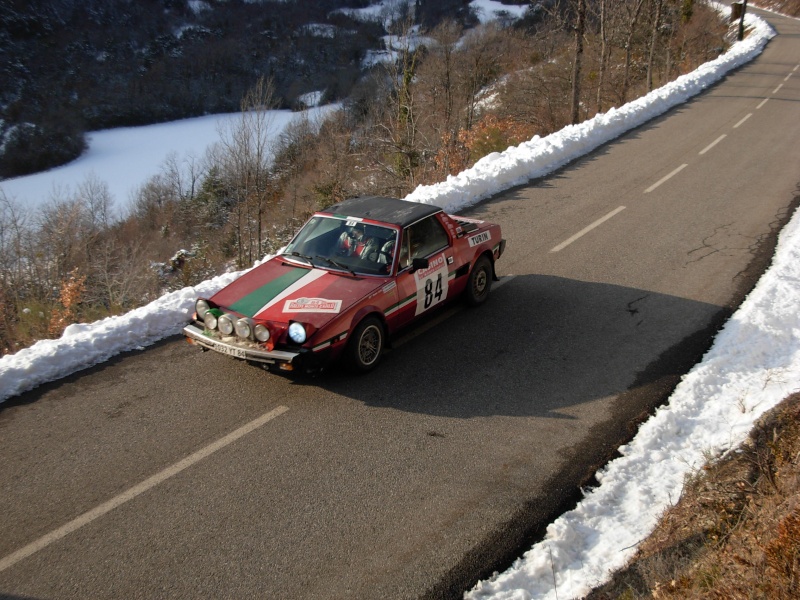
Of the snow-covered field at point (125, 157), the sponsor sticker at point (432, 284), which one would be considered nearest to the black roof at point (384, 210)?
the sponsor sticker at point (432, 284)

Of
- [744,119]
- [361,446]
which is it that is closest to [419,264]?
[361,446]

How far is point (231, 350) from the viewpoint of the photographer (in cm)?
697

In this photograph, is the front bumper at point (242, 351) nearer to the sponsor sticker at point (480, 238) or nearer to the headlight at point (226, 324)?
the headlight at point (226, 324)

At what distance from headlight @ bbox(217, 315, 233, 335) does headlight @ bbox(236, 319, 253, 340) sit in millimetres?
113

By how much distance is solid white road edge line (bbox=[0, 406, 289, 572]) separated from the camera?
4.96 meters

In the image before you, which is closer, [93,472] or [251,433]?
[93,472]

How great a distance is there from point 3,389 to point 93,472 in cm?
193

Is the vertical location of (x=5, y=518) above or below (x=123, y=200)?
above

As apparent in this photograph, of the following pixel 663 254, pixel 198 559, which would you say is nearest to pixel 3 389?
pixel 198 559

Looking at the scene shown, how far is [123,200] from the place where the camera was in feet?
188

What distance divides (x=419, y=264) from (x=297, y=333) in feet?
5.86

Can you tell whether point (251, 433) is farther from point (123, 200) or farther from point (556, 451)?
point (123, 200)

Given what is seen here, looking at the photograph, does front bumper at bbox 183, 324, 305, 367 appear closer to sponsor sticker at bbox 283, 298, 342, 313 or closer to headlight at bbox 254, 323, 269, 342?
headlight at bbox 254, 323, 269, 342

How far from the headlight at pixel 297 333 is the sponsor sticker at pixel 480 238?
2.99 metres
